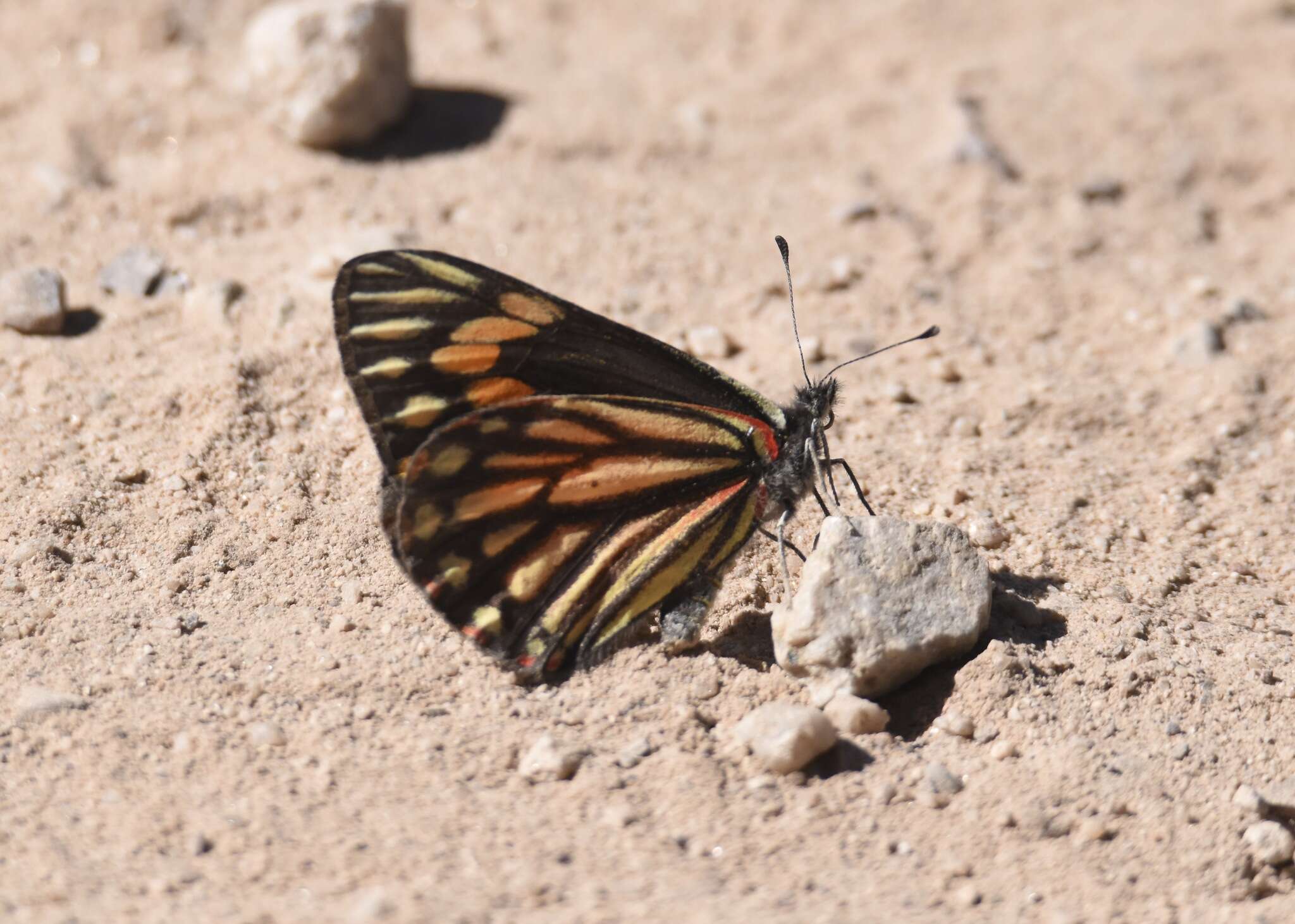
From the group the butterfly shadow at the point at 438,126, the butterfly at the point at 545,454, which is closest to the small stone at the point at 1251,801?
the butterfly at the point at 545,454

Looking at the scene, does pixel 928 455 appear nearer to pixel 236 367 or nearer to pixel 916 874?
pixel 916 874

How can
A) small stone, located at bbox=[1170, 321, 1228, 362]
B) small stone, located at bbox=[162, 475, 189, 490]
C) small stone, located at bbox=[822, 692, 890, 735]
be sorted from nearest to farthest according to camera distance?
small stone, located at bbox=[822, 692, 890, 735]
small stone, located at bbox=[162, 475, 189, 490]
small stone, located at bbox=[1170, 321, 1228, 362]

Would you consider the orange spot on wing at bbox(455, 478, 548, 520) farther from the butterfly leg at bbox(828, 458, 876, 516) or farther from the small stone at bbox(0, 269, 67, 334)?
the small stone at bbox(0, 269, 67, 334)

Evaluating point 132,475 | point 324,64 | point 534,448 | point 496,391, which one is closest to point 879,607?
point 534,448

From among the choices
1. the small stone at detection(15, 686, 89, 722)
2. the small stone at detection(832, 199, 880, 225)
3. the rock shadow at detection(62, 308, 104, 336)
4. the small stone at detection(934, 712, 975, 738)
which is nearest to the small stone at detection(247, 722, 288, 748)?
the small stone at detection(15, 686, 89, 722)

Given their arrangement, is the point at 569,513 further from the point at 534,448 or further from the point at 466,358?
the point at 466,358

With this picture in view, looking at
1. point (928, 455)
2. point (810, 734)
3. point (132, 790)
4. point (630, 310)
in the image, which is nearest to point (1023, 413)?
point (928, 455)

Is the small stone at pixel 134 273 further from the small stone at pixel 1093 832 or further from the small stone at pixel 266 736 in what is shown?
the small stone at pixel 1093 832
